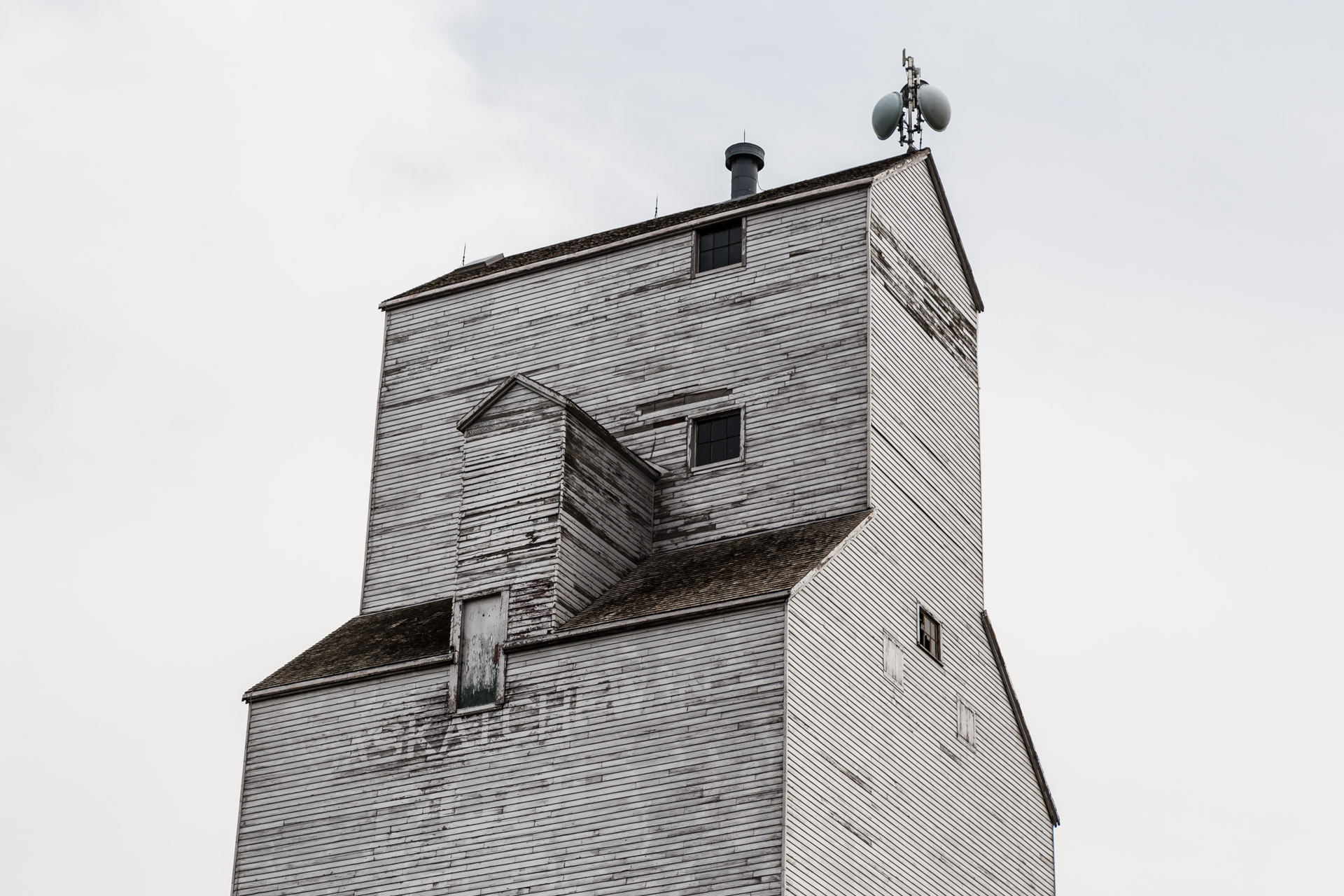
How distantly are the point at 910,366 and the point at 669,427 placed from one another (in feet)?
19.4

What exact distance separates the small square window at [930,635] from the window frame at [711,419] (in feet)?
17.6

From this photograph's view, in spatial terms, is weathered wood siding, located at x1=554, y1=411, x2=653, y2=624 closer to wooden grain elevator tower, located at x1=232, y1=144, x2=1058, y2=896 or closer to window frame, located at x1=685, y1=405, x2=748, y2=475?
wooden grain elevator tower, located at x1=232, y1=144, x2=1058, y2=896

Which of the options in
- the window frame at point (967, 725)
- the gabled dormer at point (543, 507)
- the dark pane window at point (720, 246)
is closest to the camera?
the gabled dormer at point (543, 507)

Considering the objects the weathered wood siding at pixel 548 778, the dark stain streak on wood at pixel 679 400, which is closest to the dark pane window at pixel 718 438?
the dark stain streak on wood at pixel 679 400

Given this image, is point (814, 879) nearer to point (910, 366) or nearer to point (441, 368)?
point (910, 366)

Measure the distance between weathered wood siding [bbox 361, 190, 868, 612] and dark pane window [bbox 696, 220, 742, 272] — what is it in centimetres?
32

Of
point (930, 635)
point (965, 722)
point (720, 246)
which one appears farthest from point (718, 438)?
point (965, 722)

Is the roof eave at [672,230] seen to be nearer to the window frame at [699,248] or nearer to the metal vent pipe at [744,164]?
the window frame at [699,248]

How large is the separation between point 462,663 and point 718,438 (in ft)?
26.2

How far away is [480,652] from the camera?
46312 millimetres

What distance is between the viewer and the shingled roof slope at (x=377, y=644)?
47.9 meters

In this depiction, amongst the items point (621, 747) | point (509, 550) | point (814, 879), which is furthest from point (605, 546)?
point (814, 879)

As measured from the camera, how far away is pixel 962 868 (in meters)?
47.4

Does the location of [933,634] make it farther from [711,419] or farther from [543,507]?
Result: [543,507]
